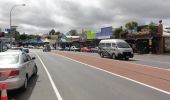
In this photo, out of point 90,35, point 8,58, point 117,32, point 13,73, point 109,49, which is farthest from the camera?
point 90,35

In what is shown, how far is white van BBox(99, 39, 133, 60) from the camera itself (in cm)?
3650

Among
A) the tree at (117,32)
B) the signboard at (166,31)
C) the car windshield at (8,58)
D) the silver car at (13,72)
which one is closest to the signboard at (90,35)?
the tree at (117,32)

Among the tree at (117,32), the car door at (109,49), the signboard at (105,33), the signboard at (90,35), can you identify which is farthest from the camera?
the signboard at (90,35)

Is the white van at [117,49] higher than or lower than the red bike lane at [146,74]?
higher

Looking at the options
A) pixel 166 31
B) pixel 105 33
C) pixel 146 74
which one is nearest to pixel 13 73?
pixel 146 74

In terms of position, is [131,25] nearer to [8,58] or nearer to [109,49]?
[109,49]

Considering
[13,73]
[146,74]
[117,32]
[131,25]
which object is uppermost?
[131,25]

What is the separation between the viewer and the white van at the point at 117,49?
120ft

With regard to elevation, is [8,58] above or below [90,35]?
below

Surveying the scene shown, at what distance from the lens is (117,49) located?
37.0 m

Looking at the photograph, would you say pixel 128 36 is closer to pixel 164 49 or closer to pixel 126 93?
pixel 164 49

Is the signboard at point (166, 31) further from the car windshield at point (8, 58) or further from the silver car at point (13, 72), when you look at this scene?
the silver car at point (13, 72)

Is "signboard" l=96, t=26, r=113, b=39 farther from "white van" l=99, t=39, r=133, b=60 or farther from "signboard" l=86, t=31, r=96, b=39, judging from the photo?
"white van" l=99, t=39, r=133, b=60

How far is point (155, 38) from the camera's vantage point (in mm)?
57594
